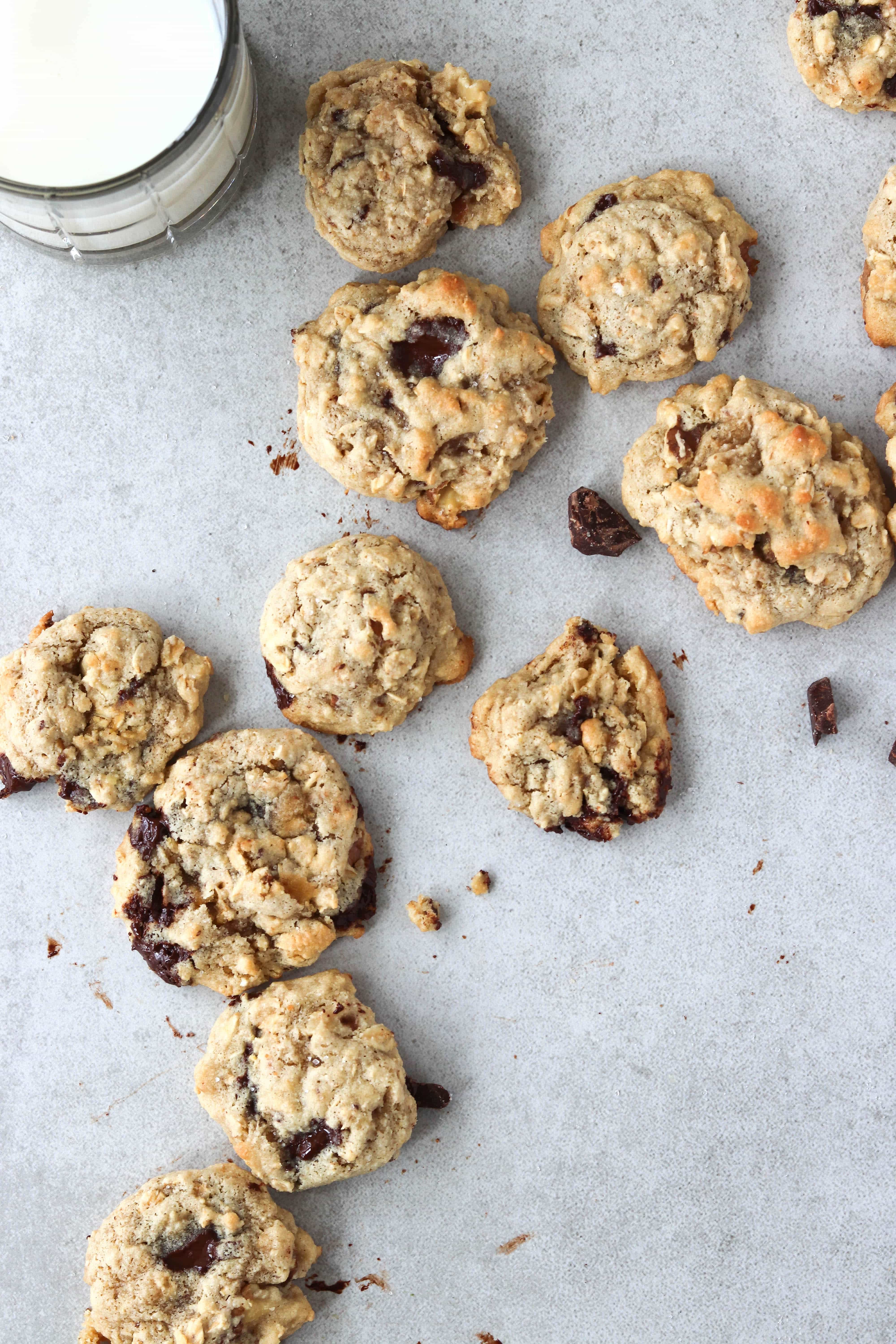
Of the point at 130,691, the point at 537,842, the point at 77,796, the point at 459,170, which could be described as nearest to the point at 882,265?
the point at 459,170

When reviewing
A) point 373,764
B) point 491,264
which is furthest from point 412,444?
point 373,764

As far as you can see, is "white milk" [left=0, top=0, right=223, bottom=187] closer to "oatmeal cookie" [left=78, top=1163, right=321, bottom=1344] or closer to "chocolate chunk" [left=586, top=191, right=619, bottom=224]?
"chocolate chunk" [left=586, top=191, right=619, bottom=224]

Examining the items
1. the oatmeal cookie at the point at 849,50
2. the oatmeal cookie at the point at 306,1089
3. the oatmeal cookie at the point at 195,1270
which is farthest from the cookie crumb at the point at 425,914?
the oatmeal cookie at the point at 849,50

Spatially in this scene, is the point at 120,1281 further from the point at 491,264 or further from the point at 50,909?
the point at 491,264

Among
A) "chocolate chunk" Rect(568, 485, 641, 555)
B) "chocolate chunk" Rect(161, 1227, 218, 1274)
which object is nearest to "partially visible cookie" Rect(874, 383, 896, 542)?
"chocolate chunk" Rect(568, 485, 641, 555)

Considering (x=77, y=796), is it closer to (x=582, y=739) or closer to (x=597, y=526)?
(x=582, y=739)

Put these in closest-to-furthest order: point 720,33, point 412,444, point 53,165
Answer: point 53,165 → point 412,444 → point 720,33
